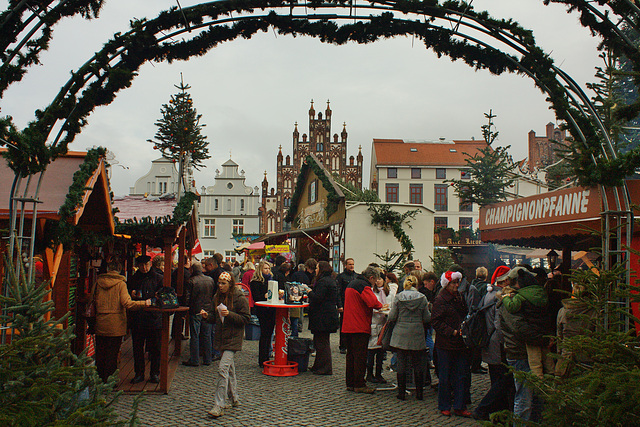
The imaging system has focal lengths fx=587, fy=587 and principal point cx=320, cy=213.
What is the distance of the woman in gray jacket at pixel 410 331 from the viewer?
751 cm

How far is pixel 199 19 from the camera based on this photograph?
5703 millimetres

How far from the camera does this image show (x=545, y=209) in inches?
295

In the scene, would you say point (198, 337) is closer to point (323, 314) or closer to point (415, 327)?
point (323, 314)

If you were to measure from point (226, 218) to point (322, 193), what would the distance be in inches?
1288

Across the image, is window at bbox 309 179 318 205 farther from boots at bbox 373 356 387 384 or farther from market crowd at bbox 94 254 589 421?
boots at bbox 373 356 387 384

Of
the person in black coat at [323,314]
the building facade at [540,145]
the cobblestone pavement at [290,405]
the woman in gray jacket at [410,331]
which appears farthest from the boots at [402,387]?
the building facade at [540,145]

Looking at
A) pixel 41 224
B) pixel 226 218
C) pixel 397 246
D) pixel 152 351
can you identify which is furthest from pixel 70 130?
pixel 226 218

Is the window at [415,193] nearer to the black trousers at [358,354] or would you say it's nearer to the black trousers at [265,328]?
the black trousers at [265,328]

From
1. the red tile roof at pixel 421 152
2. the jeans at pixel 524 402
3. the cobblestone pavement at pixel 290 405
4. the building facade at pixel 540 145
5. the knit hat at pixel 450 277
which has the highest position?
the building facade at pixel 540 145

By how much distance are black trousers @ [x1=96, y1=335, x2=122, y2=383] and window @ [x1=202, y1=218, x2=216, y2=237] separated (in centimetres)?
5138

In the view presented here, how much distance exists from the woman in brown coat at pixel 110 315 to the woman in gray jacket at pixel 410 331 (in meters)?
3.38

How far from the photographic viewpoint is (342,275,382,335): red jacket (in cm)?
810

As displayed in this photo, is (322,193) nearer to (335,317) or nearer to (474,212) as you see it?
(335,317)

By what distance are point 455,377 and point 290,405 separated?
2081 mm
